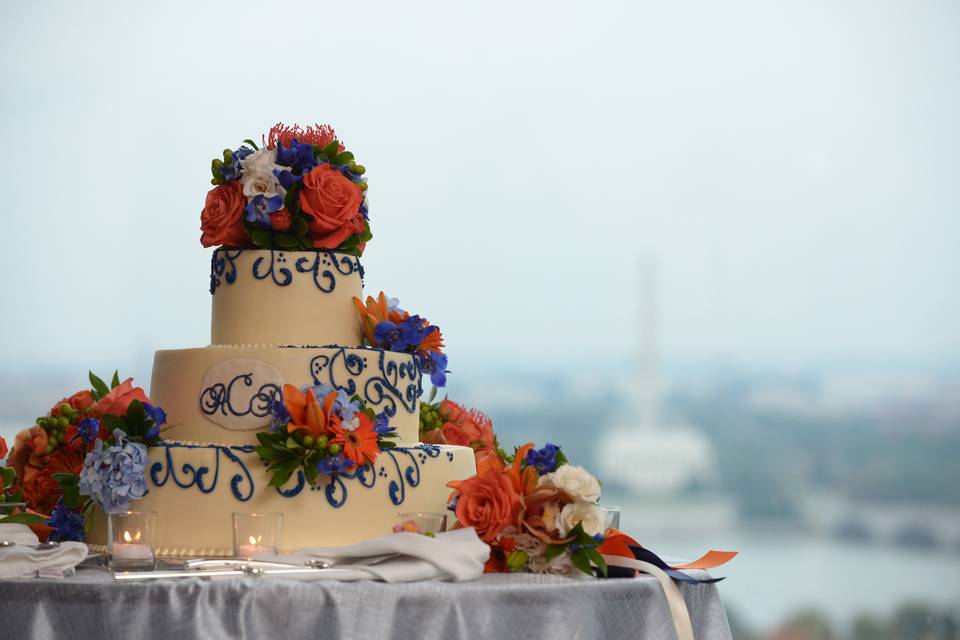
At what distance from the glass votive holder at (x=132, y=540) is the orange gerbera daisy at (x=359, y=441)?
0.46 metres

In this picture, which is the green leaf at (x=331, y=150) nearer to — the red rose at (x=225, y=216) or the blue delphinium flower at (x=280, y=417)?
the red rose at (x=225, y=216)

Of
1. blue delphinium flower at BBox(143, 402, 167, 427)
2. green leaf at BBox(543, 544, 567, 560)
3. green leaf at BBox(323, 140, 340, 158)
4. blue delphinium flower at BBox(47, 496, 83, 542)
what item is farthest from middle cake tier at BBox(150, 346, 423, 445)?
green leaf at BBox(543, 544, 567, 560)

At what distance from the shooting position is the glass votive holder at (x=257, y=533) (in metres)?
2.80

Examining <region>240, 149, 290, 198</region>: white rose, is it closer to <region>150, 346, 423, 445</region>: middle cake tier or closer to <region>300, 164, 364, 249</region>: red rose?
<region>300, 164, 364, 249</region>: red rose

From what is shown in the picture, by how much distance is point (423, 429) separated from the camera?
3.75 metres

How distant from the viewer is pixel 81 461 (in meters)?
3.38

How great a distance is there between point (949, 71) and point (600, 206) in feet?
8.23

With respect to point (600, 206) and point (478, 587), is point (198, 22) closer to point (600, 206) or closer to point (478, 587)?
point (600, 206)

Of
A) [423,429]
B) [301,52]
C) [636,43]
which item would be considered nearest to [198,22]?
[301,52]

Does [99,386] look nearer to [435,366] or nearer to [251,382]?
[251,382]

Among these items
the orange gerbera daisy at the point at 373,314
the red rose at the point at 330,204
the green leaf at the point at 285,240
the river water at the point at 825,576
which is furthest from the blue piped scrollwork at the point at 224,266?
the river water at the point at 825,576

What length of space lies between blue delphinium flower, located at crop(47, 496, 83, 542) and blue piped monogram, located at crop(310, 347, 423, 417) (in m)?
0.73

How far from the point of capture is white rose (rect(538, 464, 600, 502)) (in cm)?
277

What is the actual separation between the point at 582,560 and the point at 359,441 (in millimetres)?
618
